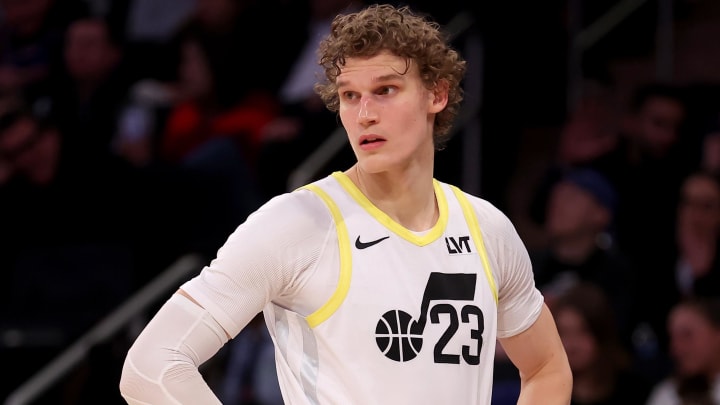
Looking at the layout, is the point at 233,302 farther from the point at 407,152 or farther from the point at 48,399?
the point at 48,399

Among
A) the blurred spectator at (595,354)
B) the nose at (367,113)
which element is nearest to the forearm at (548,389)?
the nose at (367,113)

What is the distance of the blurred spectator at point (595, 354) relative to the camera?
5254 mm

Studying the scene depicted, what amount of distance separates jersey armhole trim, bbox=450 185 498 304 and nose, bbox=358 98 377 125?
1.24 ft

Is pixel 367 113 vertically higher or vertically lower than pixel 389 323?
higher

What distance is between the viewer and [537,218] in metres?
6.48

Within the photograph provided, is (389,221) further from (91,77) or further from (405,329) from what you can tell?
(91,77)

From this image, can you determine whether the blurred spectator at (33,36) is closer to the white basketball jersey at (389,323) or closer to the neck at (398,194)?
the neck at (398,194)

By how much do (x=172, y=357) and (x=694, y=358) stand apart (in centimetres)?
324

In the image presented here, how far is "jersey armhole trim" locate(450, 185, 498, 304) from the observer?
9.23 feet

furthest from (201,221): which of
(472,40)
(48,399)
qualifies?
(472,40)

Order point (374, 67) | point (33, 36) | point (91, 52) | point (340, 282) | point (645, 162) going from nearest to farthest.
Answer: point (340, 282) < point (374, 67) < point (645, 162) < point (91, 52) < point (33, 36)

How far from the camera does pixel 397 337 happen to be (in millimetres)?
2604

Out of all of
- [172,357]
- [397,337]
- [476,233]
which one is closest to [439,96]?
[476,233]

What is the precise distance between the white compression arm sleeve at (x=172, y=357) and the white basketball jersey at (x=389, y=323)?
0.23m
